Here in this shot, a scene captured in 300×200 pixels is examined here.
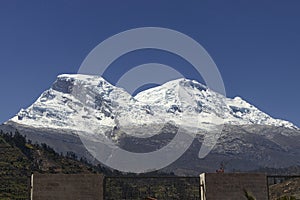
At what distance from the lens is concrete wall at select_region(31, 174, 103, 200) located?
76.2 ft

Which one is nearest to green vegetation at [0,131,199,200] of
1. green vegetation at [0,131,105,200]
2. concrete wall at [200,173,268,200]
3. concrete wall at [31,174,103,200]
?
green vegetation at [0,131,105,200]

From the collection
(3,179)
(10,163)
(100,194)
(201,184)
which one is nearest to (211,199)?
(201,184)

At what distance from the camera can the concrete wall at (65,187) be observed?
76.2ft

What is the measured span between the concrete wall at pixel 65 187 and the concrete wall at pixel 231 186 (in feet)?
16.1

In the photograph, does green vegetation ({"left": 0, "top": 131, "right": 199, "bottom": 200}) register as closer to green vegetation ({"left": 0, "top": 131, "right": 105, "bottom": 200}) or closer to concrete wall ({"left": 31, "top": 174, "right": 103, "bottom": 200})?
green vegetation ({"left": 0, "top": 131, "right": 105, "bottom": 200})

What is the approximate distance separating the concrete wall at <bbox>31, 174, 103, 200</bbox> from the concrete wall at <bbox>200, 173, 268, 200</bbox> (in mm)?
4897

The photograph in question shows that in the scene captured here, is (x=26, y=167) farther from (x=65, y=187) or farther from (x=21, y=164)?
(x=65, y=187)

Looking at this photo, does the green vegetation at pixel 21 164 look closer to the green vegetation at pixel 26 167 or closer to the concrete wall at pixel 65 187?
the green vegetation at pixel 26 167

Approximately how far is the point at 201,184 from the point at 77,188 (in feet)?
19.0

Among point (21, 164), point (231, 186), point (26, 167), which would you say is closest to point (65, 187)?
point (231, 186)

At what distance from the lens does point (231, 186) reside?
24125 millimetres

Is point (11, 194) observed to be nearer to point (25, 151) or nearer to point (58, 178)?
point (25, 151)

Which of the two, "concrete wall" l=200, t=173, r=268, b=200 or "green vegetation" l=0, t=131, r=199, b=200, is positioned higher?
"green vegetation" l=0, t=131, r=199, b=200

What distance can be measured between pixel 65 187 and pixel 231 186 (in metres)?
7.62
